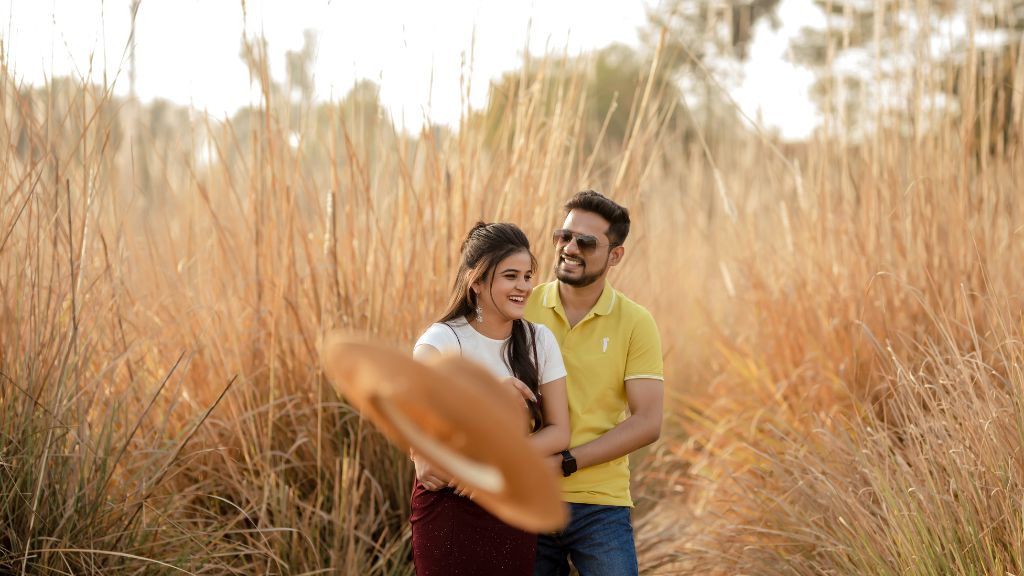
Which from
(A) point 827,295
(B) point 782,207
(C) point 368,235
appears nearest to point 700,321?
(B) point 782,207

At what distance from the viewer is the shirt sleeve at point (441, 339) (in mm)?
2135

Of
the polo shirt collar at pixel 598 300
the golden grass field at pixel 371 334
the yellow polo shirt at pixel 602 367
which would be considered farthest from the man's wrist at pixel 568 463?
the golden grass field at pixel 371 334

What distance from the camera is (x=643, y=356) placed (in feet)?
8.13

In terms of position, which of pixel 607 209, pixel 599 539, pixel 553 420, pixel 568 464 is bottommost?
pixel 599 539

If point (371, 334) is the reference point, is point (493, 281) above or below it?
above

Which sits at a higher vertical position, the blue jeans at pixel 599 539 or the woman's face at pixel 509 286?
the woman's face at pixel 509 286

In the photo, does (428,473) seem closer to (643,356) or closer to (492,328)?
(492,328)

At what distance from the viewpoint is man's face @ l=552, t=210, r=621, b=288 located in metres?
2.48

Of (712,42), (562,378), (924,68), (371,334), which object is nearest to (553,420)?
(562,378)

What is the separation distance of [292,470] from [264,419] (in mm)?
171

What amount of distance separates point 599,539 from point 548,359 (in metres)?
0.46

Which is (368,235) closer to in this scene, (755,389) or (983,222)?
(755,389)

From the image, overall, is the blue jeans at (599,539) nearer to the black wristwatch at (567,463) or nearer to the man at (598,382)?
the man at (598,382)

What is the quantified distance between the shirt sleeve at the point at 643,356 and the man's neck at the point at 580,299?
13 cm
